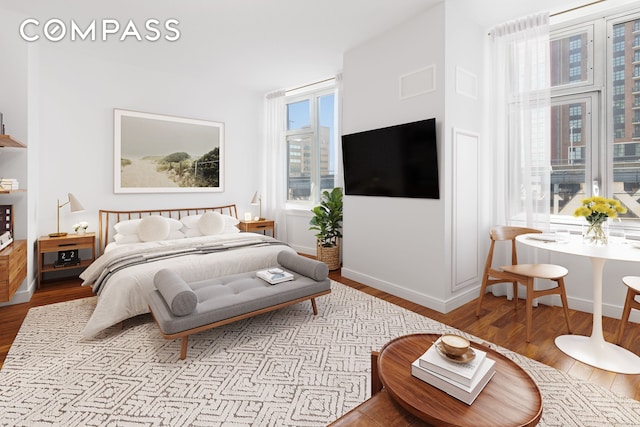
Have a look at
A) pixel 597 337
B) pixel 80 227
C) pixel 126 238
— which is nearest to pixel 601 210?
pixel 597 337

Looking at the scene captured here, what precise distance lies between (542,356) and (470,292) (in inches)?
45.1

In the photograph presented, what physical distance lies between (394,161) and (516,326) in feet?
6.63

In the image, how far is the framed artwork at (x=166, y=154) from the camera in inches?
185

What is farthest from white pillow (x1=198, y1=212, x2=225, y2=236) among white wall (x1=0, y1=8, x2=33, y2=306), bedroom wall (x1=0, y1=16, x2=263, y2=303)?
white wall (x1=0, y1=8, x2=33, y2=306)

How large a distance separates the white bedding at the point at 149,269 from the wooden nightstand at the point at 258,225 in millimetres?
1351

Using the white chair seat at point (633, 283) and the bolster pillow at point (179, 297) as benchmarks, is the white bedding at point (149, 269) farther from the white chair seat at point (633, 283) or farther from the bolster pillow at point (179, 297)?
the white chair seat at point (633, 283)

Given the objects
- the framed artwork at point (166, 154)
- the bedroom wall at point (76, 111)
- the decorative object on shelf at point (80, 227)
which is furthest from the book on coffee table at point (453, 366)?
the framed artwork at point (166, 154)

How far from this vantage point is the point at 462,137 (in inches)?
132

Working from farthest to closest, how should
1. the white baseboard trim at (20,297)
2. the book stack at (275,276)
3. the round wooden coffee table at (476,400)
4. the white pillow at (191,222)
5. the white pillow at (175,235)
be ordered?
the white pillow at (191,222) < the white pillow at (175,235) < the white baseboard trim at (20,297) < the book stack at (275,276) < the round wooden coffee table at (476,400)

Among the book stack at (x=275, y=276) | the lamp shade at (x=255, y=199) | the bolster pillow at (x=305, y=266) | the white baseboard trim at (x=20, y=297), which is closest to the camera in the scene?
the book stack at (x=275, y=276)

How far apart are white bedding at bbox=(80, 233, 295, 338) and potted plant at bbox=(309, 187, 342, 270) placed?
1.07m

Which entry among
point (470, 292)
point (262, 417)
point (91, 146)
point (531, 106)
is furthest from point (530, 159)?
point (91, 146)

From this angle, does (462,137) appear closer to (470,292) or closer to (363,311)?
(470,292)

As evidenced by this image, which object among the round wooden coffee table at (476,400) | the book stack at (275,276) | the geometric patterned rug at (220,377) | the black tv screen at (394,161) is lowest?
the geometric patterned rug at (220,377)
